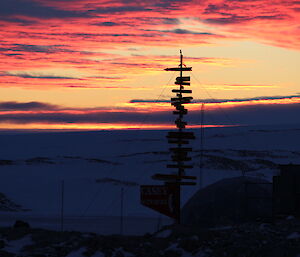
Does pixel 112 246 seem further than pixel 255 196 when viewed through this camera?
No

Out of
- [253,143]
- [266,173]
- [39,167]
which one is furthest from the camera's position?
[253,143]

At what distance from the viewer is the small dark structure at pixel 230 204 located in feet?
122

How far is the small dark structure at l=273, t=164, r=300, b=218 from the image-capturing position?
3788 cm

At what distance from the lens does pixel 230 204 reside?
122 ft

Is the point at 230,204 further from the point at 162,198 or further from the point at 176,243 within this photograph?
the point at 176,243

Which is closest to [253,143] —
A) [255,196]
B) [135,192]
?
[135,192]

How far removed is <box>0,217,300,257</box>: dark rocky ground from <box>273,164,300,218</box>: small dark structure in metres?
3.60

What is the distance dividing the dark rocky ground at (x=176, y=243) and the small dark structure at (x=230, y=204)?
3111mm

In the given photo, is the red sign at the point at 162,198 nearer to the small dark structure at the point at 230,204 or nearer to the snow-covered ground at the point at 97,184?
the small dark structure at the point at 230,204

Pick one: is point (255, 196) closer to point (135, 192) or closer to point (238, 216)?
point (238, 216)

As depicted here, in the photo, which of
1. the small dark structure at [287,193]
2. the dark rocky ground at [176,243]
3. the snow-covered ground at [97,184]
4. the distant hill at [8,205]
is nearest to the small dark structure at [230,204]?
the small dark structure at [287,193]

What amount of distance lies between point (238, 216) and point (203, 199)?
240cm

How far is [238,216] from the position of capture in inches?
1458

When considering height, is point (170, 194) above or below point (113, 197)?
above
